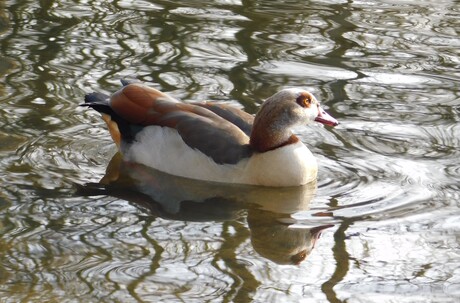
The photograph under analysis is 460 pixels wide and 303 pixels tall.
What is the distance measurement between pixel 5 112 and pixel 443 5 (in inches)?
246

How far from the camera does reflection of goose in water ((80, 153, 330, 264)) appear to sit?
830cm

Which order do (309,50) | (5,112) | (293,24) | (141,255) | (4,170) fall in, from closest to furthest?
(141,255) < (4,170) < (5,112) < (309,50) < (293,24)

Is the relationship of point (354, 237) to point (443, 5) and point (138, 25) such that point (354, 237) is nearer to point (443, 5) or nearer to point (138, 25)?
point (138, 25)

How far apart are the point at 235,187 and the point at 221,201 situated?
0.40 metres

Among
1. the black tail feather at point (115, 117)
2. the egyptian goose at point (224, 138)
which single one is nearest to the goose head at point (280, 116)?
the egyptian goose at point (224, 138)

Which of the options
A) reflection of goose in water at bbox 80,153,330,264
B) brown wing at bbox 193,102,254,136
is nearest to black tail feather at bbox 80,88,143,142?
reflection of goose in water at bbox 80,153,330,264

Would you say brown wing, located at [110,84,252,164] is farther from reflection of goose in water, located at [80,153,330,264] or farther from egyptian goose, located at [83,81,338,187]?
reflection of goose in water, located at [80,153,330,264]

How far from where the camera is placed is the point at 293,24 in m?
13.9

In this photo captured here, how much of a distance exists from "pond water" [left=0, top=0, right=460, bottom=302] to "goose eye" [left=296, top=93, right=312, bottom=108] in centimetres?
62

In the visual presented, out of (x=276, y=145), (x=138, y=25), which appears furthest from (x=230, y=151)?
(x=138, y=25)

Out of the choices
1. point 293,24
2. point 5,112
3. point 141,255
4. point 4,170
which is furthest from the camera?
Result: point 293,24

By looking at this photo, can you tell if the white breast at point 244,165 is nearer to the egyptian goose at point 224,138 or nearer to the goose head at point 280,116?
the egyptian goose at point 224,138

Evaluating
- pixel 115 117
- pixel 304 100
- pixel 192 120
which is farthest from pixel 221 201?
pixel 115 117

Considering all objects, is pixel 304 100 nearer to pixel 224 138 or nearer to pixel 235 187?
pixel 224 138
